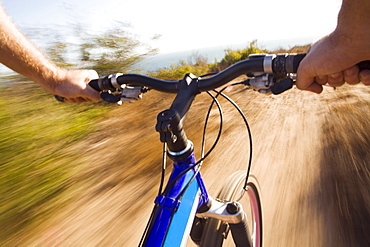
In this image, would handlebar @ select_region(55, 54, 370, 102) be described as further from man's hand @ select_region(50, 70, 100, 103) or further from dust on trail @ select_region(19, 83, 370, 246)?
dust on trail @ select_region(19, 83, 370, 246)

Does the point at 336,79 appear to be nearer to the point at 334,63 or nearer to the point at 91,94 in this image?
the point at 334,63

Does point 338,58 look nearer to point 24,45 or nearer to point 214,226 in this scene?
point 214,226

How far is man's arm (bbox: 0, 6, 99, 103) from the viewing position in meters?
1.48

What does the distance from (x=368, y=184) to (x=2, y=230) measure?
3.56 metres

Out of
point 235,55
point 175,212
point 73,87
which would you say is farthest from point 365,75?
point 235,55

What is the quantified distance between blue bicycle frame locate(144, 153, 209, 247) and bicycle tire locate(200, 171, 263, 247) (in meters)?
0.38

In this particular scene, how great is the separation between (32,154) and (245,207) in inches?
94.2

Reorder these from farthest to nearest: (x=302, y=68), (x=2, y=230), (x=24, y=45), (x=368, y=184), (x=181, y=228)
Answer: (x=368, y=184) → (x=2, y=230) → (x=24, y=45) → (x=181, y=228) → (x=302, y=68)

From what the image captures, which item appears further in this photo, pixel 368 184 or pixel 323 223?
pixel 368 184

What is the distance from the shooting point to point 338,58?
0.97m

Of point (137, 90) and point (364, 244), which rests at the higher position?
point (137, 90)

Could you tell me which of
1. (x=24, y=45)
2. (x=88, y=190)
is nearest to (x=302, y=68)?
(x=24, y=45)

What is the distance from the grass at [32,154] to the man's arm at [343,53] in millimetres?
2661

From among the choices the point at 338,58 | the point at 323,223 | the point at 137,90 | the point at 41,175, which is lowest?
the point at 323,223
